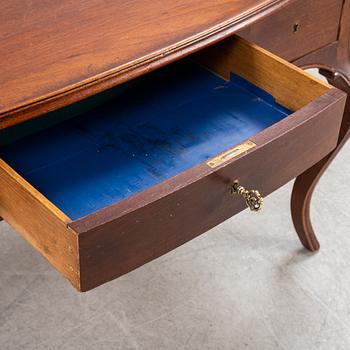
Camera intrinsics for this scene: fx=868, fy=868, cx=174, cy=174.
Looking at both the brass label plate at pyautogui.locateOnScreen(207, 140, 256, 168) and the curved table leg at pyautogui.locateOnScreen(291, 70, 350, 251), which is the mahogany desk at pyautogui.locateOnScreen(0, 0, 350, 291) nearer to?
the brass label plate at pyautogui.locateOnScreen(207, 140, 256, 168)

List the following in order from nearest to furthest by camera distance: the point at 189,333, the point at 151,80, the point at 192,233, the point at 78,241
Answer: the point at 78,241, the point at 192,233, the point at 151,80, the point at 189,333

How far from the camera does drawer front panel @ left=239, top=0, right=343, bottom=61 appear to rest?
4.12 feet

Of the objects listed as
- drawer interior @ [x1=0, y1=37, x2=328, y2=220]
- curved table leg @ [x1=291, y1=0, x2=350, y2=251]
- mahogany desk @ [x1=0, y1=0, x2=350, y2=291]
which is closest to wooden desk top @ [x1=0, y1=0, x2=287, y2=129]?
mahogany desk @ [x1=0, y1=0, x2=350, y2=291]

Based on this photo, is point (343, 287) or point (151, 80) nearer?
point (151, 80)

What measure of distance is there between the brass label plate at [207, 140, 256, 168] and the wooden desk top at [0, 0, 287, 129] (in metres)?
0.13

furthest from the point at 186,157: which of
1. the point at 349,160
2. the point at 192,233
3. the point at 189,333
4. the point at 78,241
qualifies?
the point at 349,160

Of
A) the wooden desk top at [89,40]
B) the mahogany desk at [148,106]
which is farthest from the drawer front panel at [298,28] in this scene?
the wooden desk top at [89,40]

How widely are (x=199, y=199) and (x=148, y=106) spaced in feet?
0.95

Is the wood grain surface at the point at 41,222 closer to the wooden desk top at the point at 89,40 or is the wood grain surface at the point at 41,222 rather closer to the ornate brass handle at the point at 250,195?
the wooden desk top at the point at 89,40

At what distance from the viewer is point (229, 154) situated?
3.14 feet

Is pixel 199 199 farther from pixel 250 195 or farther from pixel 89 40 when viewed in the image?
pixel 89 40

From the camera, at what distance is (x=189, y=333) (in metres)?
1.46

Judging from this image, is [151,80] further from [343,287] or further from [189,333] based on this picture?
[343,287]

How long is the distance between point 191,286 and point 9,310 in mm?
321
